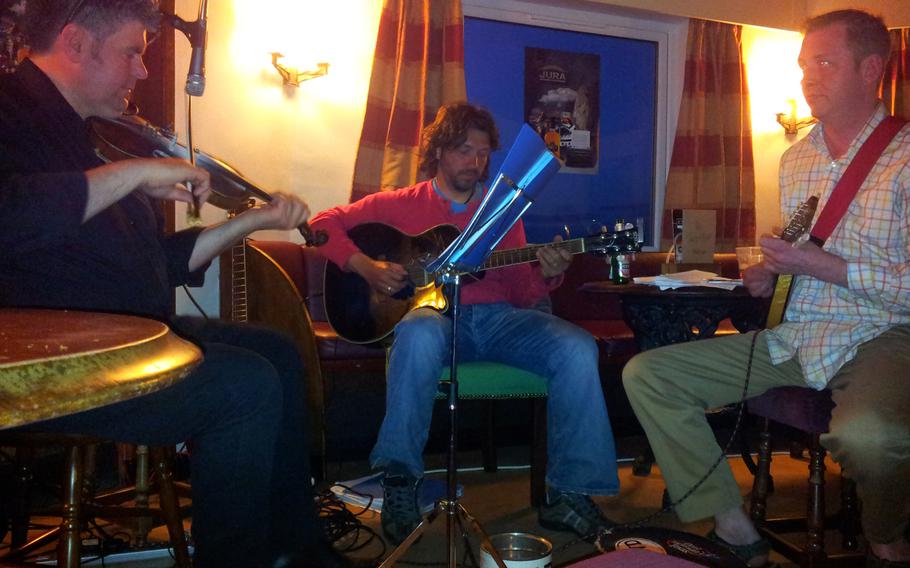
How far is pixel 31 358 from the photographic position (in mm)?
565

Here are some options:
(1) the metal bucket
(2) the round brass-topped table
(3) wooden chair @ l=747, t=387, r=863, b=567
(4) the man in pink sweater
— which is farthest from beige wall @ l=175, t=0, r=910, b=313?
(2) the round brass-topped table

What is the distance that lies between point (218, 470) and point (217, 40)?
2744mm

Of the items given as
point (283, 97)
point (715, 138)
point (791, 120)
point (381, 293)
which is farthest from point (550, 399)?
point (791, 120)

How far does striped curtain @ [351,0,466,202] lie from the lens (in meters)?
3.66

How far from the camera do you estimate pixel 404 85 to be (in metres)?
3.70

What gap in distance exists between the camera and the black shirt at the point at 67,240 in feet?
4.17

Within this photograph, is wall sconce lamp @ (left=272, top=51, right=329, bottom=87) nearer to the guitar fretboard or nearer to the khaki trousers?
the guitar fretboard

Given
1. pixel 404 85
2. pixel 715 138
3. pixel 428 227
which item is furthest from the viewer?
pixel 715 138

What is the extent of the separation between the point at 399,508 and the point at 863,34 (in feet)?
6.44

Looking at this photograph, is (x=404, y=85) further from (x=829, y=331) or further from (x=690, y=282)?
(x=829, y=331)

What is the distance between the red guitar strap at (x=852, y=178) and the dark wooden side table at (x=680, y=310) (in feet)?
1.10

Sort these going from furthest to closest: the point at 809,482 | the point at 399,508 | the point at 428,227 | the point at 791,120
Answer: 1. the point at 791,120
2. the point at 428,227
3. the point at 399,508
4. the point at 809,482

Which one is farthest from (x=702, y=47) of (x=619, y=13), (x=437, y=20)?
(x=437, y=20)

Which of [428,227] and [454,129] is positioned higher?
[454,129]
